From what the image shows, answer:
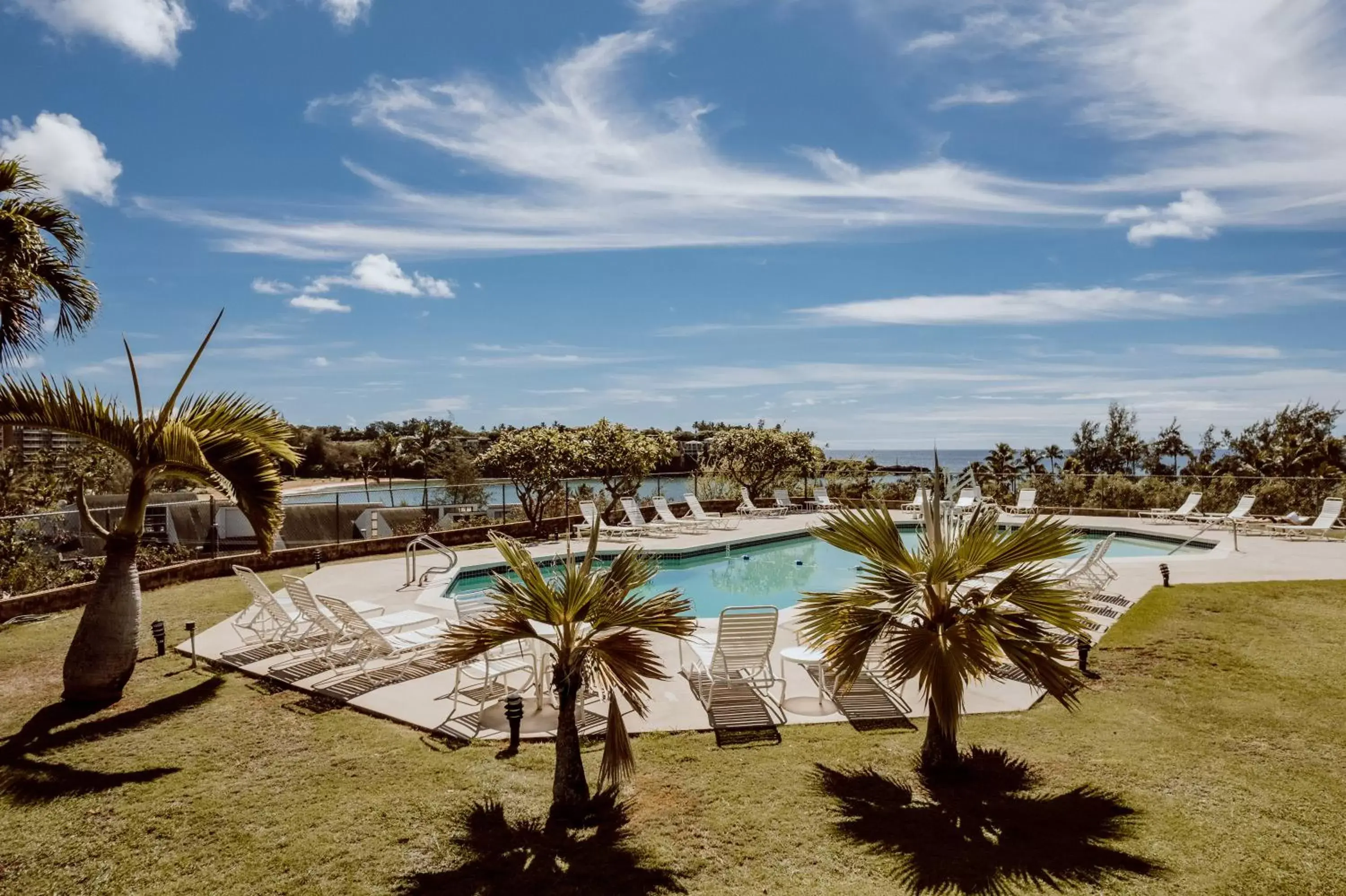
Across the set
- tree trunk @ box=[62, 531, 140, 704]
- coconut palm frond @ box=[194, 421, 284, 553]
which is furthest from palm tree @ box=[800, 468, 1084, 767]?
tree trunk @ box=[62, 531, 140, 704]

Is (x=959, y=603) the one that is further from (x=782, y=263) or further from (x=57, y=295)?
(x=782, y=263)

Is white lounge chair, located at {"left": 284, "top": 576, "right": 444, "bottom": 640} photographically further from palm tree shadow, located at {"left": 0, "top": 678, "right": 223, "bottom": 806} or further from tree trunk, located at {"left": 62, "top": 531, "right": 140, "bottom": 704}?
tree trunk, located at {"left": 62, "top": 531, "right": 140, "bottom": 704}

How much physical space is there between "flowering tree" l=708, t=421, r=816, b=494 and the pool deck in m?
2.88

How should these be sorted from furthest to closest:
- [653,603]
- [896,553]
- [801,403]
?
1. [801,403]
2. [896,553]
3. [653,603]

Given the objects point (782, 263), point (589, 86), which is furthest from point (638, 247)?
point (589, 86)

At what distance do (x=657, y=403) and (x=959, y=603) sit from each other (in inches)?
3612

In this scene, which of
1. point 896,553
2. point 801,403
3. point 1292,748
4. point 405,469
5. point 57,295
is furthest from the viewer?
point 801,403

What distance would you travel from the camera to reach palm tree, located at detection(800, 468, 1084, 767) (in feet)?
13.6

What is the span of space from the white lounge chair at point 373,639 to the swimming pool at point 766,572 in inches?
151

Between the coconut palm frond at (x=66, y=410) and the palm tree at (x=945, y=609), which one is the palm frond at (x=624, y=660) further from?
the coconut palm frond at (x=66, y=410)

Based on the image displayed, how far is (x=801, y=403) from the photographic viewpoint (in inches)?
2425

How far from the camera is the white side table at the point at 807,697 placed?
20.3ft

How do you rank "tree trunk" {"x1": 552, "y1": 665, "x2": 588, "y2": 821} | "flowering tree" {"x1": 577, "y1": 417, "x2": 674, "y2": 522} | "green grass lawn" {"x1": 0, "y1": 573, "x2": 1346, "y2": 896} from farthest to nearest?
"flowering tree" {"x1": 577, "y1": 417, "x2": 674, "y2": 522} < "tree trunk" {"x1": 552, "y1": 665, "x2": 588, "y2": 821} < "green grass lawn" {"x1": 0, "y1": 573, "x2": 1346, "y2": 896}

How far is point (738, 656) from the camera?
20.3ft
